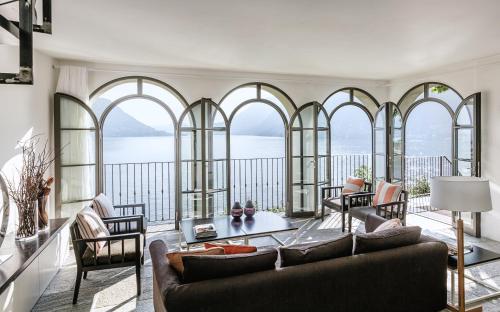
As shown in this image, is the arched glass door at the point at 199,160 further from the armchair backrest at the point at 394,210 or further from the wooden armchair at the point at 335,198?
the armchair backrest at the point at 394,210

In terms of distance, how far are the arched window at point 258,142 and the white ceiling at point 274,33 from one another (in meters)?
0.81

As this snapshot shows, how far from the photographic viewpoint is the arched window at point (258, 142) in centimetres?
554

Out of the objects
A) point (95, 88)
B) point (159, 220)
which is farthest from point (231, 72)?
point (159, 220)

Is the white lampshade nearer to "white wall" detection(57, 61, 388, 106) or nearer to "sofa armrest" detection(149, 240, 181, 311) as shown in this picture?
"sofa armrest" detection(149, 240, 181, 311)

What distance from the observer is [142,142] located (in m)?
6.39

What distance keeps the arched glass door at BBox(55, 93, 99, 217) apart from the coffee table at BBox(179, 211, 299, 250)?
5.63 ft

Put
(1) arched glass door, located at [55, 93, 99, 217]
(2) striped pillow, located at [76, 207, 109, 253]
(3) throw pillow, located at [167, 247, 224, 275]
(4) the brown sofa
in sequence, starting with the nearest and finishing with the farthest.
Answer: (4) the brown sofa
(3) throw pillow, located at [167, 247, 224, 275]
(2) striped pillow, located at [76, 207, 109, 253]
(1) arched glass door, located at [55, 93, 99, 217]

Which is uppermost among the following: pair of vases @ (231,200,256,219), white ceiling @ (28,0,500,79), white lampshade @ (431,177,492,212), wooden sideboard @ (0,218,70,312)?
white ceiling @ (28,0,500,79)

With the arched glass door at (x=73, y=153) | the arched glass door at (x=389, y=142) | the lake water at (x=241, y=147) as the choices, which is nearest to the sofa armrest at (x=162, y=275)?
the arched glass door at (x=73, y=153)

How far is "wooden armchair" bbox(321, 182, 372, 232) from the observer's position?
192 inches

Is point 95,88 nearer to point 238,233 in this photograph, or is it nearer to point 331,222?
point 238,233

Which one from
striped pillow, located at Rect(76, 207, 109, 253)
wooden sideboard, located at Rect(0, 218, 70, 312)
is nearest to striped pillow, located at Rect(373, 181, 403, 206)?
striped pillow, located at Rect(76, 207, 109, 253)

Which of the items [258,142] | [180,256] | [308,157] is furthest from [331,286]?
[258,142]

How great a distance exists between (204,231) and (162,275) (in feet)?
4.73
